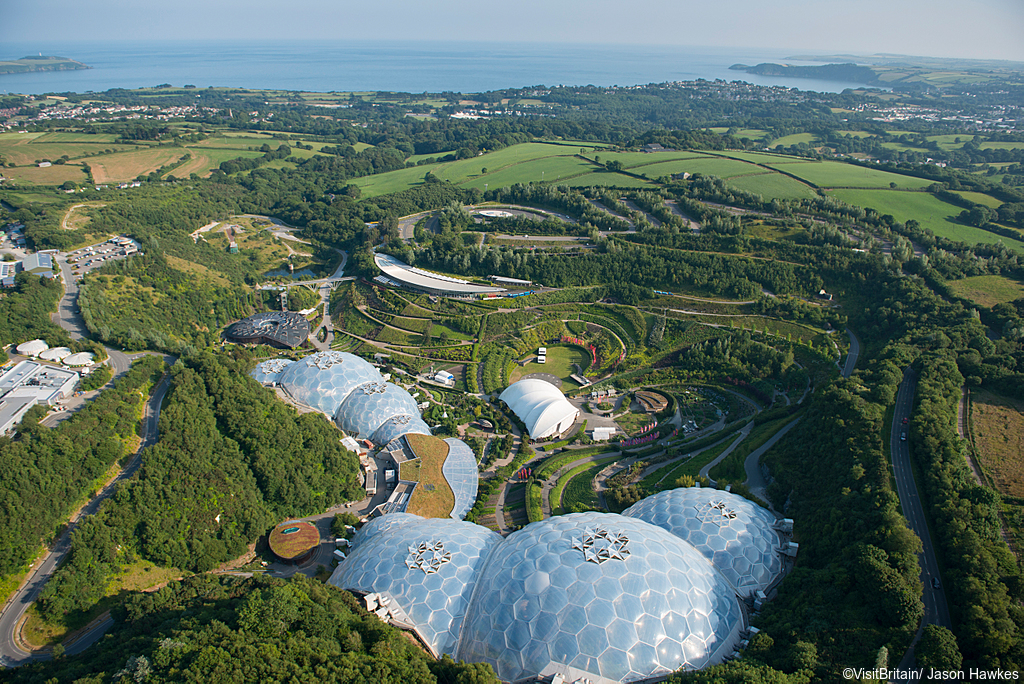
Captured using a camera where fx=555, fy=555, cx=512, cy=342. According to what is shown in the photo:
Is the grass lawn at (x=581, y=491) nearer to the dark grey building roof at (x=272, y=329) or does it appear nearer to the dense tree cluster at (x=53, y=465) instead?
the dense tree cluster at (x=53, y=465)

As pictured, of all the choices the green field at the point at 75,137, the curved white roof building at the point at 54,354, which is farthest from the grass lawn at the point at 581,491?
the green field at the point at 75,137

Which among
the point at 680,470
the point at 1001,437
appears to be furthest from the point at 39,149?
the point at 1001,437

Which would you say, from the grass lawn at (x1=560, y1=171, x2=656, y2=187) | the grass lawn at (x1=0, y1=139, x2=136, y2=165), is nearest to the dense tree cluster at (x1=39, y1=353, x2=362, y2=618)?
the grass lawn at (x1=560, y1=171, x2=656, y2=187)

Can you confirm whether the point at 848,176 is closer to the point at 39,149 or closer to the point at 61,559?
the point at 61,559

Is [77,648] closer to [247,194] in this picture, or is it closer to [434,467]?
[434,467]

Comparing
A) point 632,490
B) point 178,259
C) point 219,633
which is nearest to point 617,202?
point 632,490
